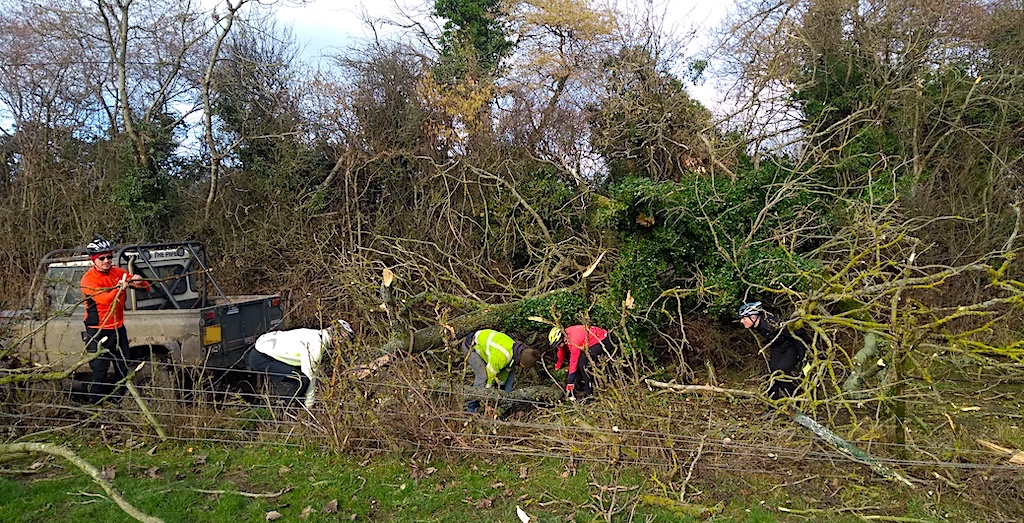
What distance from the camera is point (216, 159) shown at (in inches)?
489

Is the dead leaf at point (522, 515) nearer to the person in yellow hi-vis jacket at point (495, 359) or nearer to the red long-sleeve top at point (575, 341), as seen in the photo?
A: the person in yellow hi-vis jacket at point (495, 359)

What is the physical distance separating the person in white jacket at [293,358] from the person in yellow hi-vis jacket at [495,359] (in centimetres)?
132

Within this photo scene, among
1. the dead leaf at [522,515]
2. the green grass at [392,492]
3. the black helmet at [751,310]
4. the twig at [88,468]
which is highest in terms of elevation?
the black helmet at [751,310]

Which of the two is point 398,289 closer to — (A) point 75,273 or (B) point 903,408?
(A) point 75,273

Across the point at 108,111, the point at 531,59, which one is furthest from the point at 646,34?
the point at 108,111

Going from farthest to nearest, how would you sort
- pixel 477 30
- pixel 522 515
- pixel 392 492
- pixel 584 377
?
1. pixel 477 30
2. pixel 584 377
3. pixel 392 492
4. pixel 522 515

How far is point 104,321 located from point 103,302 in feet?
1.35

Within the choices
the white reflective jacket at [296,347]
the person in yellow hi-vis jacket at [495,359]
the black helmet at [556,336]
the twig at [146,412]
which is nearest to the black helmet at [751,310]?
the black helmet at [556,336]

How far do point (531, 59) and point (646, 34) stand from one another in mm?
2818

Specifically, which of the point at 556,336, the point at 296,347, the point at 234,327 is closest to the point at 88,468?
the point at 296,347

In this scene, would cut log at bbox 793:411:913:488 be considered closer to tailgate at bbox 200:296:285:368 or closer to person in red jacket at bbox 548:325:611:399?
person in red jacket at bbox 548:325:611:399

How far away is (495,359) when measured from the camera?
6516 mm

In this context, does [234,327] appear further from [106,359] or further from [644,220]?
[644,220]

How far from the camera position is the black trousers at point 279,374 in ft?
20.5
